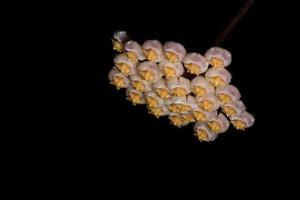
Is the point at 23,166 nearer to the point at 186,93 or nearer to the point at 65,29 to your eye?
Result: the point at 65,29

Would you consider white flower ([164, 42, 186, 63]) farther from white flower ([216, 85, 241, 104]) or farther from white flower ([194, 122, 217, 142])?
white flower ([194, 122, 217, 142])

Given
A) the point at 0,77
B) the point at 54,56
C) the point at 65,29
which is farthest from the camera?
the point at 0,77

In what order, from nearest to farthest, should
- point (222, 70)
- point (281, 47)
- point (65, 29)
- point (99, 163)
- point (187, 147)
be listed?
point (222, 70) → point (281, 47) → point (65, 29) → point (187, 147) → point (99, 163)

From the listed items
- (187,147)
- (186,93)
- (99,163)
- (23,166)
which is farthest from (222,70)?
(23,166)

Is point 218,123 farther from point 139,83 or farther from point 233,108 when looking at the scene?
point 139,83

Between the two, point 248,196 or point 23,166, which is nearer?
point 248,196

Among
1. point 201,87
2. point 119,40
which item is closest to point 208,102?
point 201,87

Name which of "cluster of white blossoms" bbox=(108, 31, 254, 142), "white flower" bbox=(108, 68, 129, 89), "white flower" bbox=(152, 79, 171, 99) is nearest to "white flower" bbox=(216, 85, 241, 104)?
"cluster of white blossoms" bbox=(108, 31, 254, 142)
